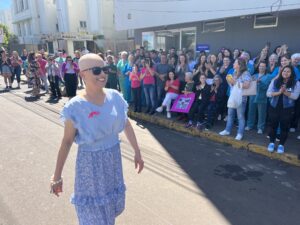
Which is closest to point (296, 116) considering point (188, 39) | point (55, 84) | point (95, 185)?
point (95, 185)

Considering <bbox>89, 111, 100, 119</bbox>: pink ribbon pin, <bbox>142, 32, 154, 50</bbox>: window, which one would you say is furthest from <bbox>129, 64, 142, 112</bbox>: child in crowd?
<bbox>142, 32, 154, 50</bbox>: window

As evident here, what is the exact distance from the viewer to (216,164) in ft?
16.8

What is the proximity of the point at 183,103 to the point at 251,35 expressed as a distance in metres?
5.12

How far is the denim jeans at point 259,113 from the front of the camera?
21.2ft

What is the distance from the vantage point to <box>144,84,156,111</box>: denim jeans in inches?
333

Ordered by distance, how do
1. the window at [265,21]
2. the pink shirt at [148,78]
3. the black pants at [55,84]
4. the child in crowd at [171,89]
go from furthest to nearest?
the black pants at [55,84] < the window at [265,21] < the pink shirt at [148,78] < the child in crowd at [171,89]

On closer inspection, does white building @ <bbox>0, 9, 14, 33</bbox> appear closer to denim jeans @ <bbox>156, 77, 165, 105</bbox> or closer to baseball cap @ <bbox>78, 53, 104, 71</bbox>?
denim jeans @ <bbox>156, 77, 165, 105</bbox>

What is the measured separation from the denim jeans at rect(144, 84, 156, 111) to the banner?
0.86 meters

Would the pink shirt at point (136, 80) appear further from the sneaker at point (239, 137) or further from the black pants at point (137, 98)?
the sneaker at point (239, 137)

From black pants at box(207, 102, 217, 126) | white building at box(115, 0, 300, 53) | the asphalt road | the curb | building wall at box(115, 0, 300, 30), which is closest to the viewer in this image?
the asphalt road

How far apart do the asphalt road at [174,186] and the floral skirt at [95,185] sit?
1.19 metres

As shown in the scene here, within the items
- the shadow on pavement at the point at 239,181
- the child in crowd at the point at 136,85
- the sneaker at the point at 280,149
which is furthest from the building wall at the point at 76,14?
the sneaker at the point at 280,149

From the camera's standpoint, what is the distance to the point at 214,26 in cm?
1227

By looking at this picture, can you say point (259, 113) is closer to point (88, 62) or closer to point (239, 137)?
point (239, 137)
